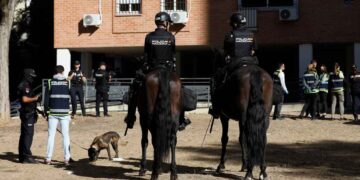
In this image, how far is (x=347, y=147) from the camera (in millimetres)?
14680

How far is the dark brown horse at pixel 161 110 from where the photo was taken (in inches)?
384

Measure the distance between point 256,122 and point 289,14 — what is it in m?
17.7

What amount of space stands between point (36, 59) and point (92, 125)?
17.1m

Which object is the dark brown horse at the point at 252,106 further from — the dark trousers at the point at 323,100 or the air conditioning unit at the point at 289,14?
the air conditioning unit at the point at 289,14

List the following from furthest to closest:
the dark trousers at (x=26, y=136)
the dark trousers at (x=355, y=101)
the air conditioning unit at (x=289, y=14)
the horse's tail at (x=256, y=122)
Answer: the air conditioning unit at (x=289, y=14)
the dark trousers at (x=355, y=101)
the dark trousers at (x=26, y=136)
the horse's tail at (x=256, y=122)

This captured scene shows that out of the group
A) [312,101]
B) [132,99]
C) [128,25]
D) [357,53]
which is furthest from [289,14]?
[132,99]

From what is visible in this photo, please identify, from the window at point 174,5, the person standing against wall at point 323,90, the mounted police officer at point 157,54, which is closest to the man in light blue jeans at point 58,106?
the mounted police officer at point 157,54

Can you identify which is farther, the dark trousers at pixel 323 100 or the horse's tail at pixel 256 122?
the dark trousers at pixel 323 100

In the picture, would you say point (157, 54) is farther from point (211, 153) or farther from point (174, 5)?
point (174, 5)

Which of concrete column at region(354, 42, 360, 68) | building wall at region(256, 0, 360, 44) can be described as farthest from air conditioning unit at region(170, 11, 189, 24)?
concrete column at region(354, 42, 360, 68)

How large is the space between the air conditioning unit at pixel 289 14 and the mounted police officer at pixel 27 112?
15.9 m

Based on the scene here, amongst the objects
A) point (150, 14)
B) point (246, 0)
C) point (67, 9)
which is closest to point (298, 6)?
point (246, 0)

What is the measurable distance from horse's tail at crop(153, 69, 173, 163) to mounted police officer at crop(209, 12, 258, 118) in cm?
114

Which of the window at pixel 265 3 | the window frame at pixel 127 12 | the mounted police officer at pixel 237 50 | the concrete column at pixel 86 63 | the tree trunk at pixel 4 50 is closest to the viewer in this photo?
the mounted police officer at pixel 237 50
